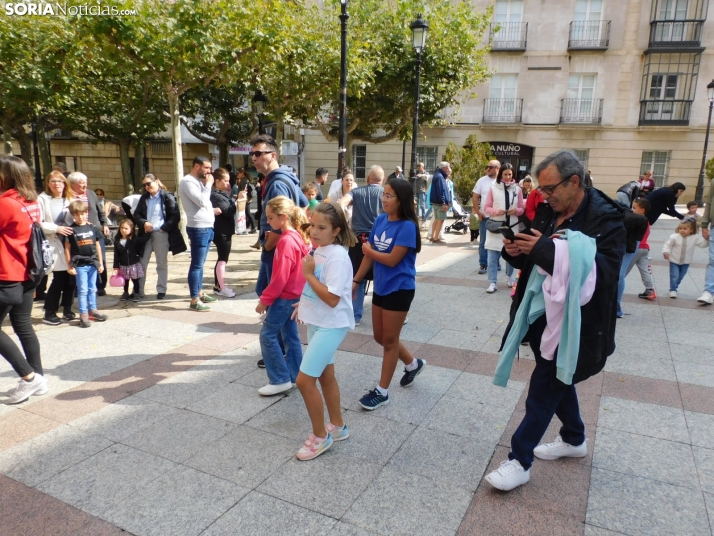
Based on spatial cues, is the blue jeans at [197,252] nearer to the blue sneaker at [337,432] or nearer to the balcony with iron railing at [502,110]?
A: the blue sneaker at [337,432]

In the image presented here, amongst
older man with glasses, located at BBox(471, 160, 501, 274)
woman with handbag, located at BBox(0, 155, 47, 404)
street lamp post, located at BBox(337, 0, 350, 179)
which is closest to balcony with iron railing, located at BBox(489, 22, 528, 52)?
street lamp post, located at BBox(337, 0, 350, 179)

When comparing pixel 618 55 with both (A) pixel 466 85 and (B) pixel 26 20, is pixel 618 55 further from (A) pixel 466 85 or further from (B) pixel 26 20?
(B) pixel 26 20

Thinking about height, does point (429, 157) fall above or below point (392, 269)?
above

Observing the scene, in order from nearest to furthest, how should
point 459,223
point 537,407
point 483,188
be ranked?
point 537,407, point 483,188, point 459,223

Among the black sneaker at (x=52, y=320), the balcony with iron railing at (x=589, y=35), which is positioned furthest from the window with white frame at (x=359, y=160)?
the black sneaker at (x=52, y=320)

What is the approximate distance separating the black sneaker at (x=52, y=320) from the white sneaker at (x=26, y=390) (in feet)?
6.62

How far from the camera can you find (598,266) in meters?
2.44

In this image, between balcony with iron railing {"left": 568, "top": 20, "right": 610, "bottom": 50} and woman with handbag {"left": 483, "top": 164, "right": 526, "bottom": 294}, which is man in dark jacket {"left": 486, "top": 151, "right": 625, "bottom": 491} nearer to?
woman with handbag {"left": 483, "top": 164, "right": 526, "bottom": 294}

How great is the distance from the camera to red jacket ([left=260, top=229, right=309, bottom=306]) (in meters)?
3.60

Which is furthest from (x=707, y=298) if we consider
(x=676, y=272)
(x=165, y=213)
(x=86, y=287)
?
(x=86, y=287)

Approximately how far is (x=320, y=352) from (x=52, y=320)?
14.0ft

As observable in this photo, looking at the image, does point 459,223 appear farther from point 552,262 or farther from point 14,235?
point 552,262

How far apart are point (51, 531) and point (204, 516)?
728 millimetres

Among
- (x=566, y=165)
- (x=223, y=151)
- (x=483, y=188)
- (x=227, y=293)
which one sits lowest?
(x=227, y=293)
